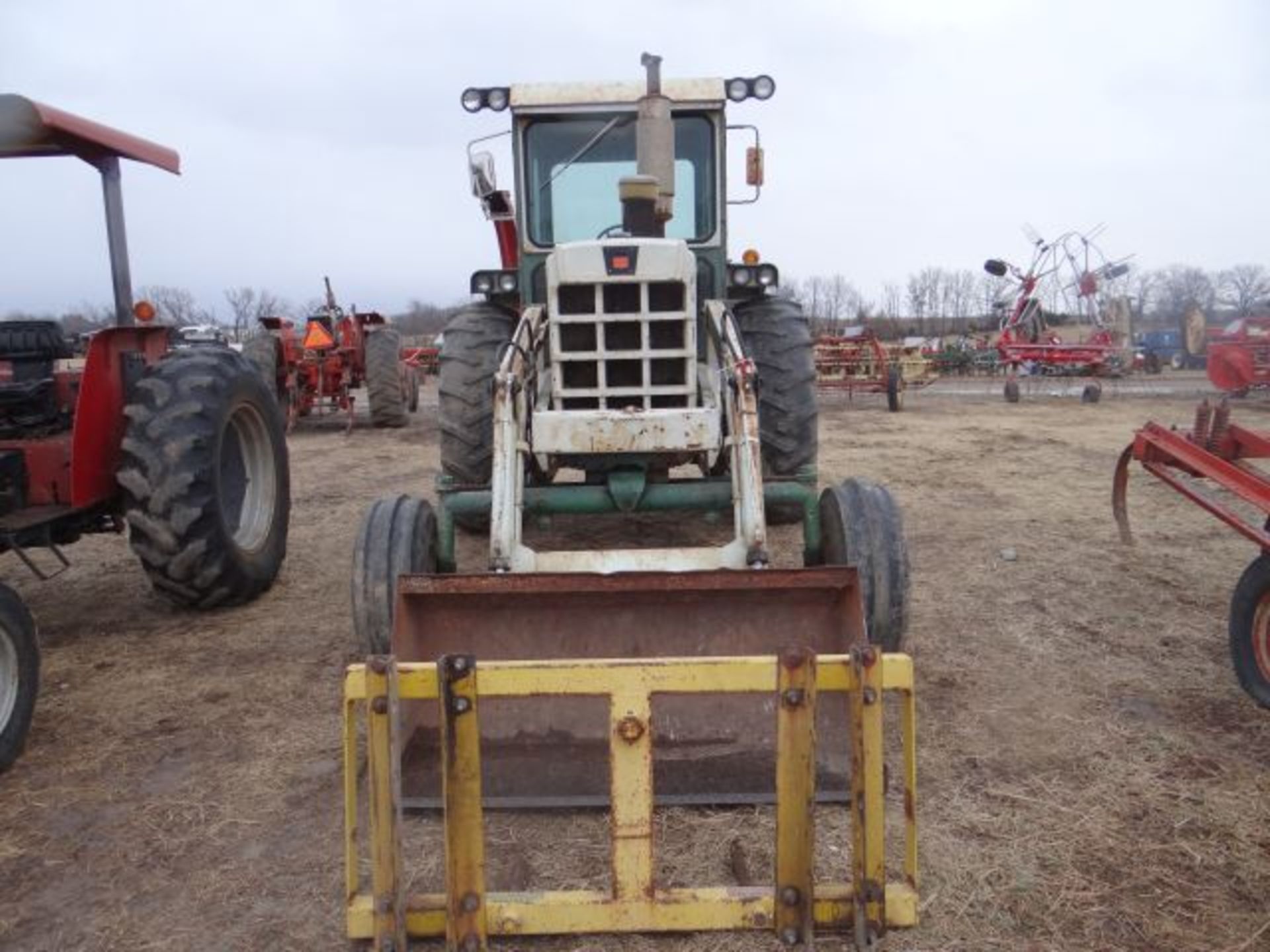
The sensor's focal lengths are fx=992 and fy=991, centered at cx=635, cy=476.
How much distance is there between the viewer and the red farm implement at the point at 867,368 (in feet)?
57.9

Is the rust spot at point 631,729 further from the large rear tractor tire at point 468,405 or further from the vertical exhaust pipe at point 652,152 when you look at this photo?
the large rear tractor tire at point 468,405

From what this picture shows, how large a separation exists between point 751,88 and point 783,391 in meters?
1.77

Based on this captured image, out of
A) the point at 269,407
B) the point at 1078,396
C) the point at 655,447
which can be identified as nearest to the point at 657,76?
the point at 655,447

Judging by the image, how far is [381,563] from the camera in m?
4.03

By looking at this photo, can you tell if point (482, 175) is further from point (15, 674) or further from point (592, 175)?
point (15, 674)

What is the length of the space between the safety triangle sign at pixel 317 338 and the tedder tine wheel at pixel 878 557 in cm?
1134

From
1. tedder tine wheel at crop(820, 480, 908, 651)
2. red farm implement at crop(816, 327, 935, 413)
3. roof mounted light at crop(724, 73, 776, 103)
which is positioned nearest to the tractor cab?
roof mounted light at crop(724, 73, 776, 103)

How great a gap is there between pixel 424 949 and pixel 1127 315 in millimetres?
26103

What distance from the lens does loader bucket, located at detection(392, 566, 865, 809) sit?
3240mm

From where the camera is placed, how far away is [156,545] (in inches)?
189

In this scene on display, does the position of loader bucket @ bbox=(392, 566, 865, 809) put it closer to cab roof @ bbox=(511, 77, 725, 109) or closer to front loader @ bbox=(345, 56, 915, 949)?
front loader @ bbox=(345, 56, 915, 949)

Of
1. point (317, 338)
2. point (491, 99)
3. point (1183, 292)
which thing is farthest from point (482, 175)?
point (1183, 292)

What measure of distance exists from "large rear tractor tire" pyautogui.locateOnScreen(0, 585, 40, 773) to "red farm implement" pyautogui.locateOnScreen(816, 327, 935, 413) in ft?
48.9

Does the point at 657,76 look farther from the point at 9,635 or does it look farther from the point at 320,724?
the point at 9,635
